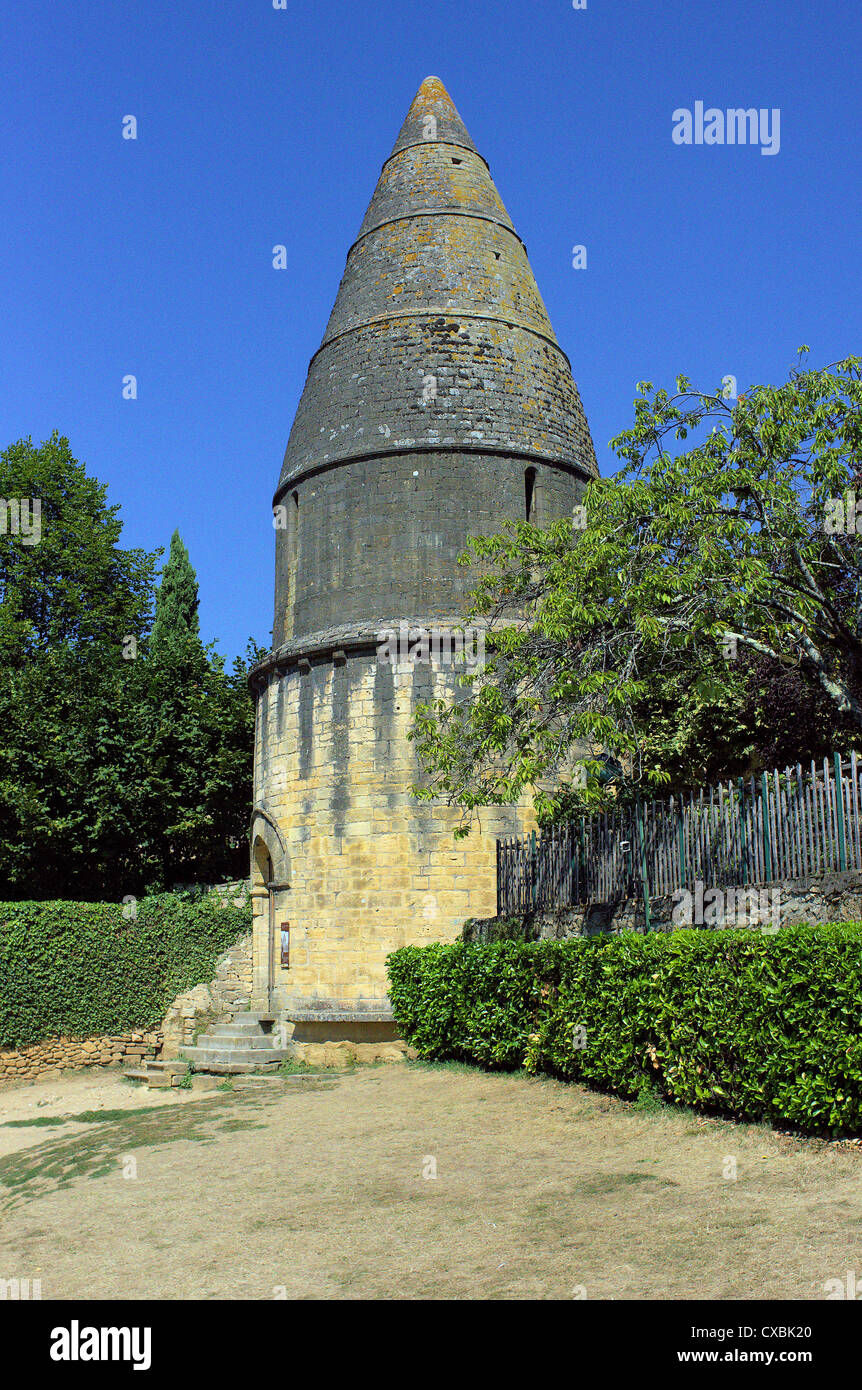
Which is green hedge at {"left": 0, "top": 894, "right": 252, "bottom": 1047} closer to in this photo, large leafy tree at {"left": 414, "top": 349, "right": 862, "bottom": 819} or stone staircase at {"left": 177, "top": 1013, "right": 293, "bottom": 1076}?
stone staircase at {"left": 177, "top": 1013, "right": 293, "bottom": 1076}

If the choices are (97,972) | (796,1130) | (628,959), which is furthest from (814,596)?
(97,972)

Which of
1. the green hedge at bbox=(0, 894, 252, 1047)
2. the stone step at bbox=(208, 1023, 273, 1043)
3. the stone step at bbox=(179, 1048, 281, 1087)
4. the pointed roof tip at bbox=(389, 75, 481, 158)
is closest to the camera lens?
the stone step at bbox=(179, 1048, 281, 1087)

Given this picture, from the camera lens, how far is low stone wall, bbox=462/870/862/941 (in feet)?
31.7

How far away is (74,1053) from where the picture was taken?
19016 mm

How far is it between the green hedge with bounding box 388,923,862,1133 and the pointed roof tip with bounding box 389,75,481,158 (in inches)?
594

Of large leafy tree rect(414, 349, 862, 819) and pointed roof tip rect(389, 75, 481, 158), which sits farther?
pointed roof tip rect(389, 75, 481, 158)

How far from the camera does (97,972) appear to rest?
19.3 meters

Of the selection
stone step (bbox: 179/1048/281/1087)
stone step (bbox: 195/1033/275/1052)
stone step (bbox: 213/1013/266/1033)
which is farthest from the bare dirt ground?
stone step (bbox: 213/1013/266/1033)

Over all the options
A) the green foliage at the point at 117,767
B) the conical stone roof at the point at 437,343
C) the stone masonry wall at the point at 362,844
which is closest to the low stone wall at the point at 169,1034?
the stone masonry wall at the point at 362,844

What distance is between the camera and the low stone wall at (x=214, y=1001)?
1897 cm

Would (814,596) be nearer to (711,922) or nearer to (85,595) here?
(711,922)

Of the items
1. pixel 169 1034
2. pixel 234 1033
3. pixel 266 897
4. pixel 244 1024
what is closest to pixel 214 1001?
pixel 169 1034

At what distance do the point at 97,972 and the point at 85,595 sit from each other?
10.9m

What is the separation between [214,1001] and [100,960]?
2193 mm
